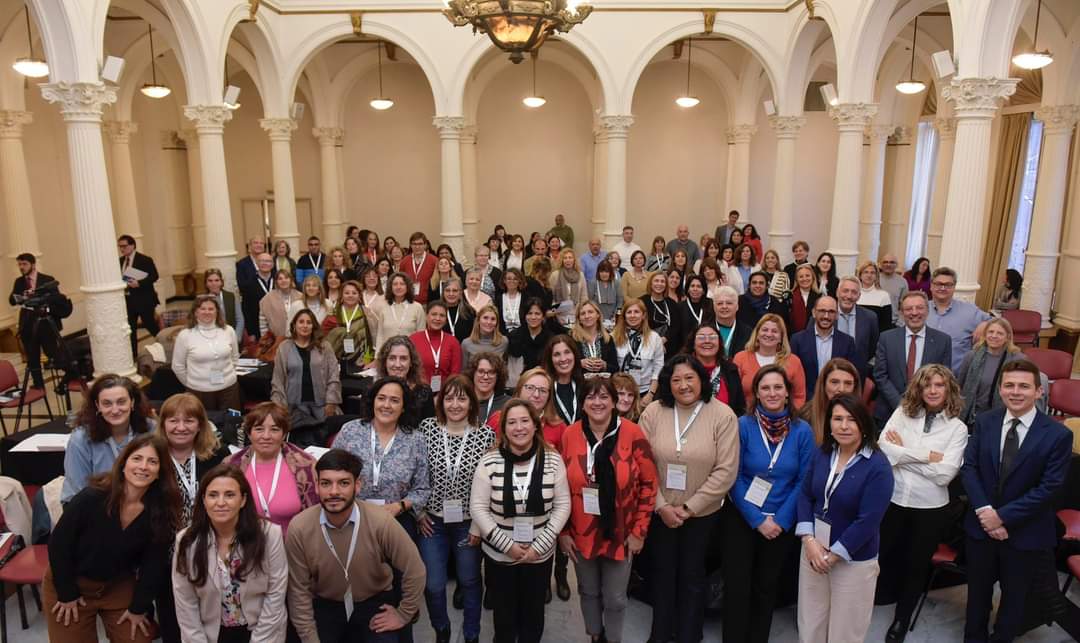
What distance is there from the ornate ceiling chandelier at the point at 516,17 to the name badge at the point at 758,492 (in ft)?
10.2

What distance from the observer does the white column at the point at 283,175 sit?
39.0ft

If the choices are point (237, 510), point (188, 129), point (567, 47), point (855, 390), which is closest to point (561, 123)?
point (567, 47)

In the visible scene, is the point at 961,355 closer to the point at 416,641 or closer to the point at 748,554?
the point at 748,554

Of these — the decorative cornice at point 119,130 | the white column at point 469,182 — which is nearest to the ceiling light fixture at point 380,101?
the white column at point 469,182

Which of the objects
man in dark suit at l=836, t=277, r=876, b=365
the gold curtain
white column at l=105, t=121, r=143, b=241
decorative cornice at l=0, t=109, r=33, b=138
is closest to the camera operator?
decorative cornice at l=0, t=109, r=33, b=138

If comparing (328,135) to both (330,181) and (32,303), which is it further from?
(32,303)

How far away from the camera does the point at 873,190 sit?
1521 centimetres

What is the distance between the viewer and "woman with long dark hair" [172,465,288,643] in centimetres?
299

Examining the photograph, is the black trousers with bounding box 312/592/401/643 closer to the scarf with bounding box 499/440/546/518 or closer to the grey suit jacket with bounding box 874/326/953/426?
the scarf with bounding box 499/440/546/518

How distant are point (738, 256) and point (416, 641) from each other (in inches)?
288

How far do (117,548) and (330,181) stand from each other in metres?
13.2

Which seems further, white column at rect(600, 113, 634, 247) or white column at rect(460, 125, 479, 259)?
white column at rect(460, 125, 479, 259)

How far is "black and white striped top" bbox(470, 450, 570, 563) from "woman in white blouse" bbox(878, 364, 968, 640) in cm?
170

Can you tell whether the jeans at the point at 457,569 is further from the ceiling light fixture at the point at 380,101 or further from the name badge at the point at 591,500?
the ceiling light fixture at the point at 380,101
